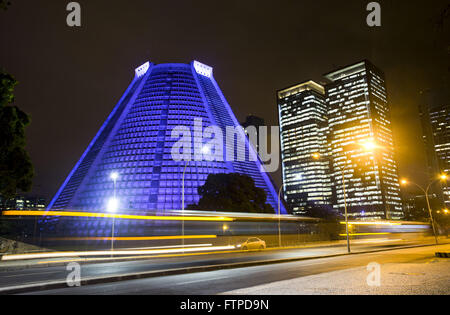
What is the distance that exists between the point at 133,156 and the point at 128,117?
16.6 meters

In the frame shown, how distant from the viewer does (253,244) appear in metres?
35.9

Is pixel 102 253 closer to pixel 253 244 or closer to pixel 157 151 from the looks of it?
pixel 253 244

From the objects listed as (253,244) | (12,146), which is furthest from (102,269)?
(253,244)

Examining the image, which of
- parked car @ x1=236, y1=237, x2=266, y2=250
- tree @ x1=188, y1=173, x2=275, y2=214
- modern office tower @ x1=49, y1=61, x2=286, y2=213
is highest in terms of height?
modern office tower @ x1=49, y1=61, x2=286, y2=213

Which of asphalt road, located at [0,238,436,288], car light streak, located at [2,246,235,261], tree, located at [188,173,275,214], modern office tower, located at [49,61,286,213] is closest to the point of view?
asphalt road, located at [0,238,436,288]

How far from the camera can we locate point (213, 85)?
104 m

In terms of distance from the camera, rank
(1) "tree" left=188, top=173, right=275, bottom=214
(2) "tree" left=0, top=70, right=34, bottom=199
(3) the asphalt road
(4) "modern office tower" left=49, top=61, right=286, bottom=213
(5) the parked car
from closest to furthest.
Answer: (3) the asphalt road < (2) "tree" left=0, top=70, right=34, bottom=199 < (5) the parked car < (1) "tree" left=188, top=173, right=275, bottom=214 < (4) "modern office tower" left=49, top=61, right=286, bottom=213

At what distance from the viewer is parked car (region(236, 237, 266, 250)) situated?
3500 cm

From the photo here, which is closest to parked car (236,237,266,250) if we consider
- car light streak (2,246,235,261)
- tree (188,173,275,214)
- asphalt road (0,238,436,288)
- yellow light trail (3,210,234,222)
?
car light streak (2,246,235,261)

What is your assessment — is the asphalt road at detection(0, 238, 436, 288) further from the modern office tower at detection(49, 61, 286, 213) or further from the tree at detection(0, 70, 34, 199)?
the modern office tower at detection(49, 61, 286, 213)

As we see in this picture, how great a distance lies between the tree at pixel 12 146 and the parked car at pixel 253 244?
21.4 metres

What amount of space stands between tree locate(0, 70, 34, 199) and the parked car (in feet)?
70.4
